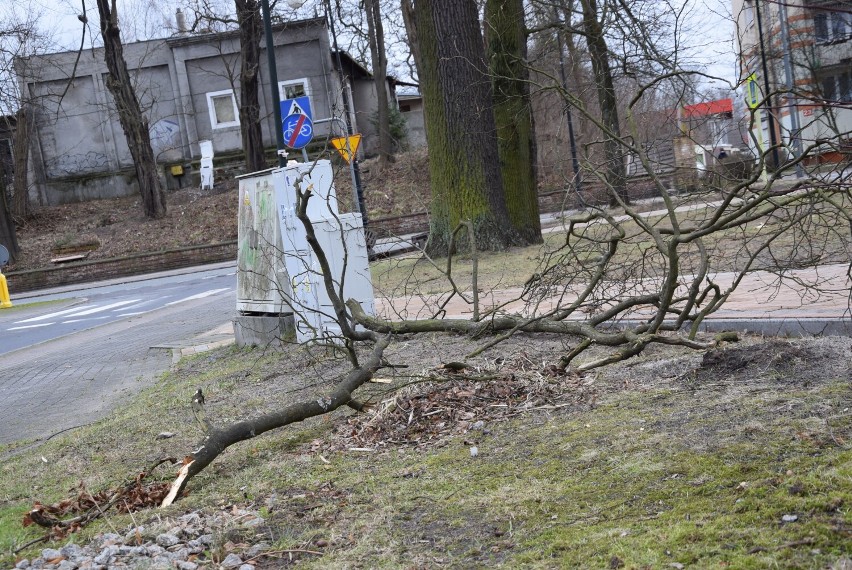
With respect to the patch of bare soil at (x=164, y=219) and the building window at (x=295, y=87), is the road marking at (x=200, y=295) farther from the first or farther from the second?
the building window at (x=295, y=87)

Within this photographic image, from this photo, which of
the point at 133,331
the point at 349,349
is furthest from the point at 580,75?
the point at 349,349

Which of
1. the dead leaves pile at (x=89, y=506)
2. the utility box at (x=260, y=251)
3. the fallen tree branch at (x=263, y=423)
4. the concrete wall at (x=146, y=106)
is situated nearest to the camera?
the dead leaves pile at (x=89, y=506)

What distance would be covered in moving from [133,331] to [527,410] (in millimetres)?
11280

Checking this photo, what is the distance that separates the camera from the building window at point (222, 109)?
44.0 metres

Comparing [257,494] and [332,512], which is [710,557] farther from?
[257,494]

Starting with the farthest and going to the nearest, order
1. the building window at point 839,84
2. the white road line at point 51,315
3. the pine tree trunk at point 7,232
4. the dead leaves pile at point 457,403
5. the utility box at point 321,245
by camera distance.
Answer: the pine tree trunk at point 7,232, the white road line at point 51,315, the utility box at point 321,245, the building window at point 839,84, the dead leaves pile at point 457,403

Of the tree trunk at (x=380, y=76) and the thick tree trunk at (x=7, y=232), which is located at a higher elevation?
the tree trunk at (x=380, y=76)

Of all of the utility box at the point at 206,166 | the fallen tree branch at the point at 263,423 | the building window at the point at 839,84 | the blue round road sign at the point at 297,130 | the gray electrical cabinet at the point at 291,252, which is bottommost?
the fallen tree branch at the point at 263,423

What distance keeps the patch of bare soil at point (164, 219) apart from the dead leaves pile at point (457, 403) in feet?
88.1

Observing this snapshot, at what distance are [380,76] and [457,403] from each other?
36.2 m

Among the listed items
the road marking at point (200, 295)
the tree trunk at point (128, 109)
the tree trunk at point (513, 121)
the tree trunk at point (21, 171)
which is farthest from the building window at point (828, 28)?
the tree trunk at point (21, 171)

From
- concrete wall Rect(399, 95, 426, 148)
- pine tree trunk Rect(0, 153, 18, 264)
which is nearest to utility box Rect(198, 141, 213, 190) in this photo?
pine tree trunk Rect(0, 153, 18, 264)

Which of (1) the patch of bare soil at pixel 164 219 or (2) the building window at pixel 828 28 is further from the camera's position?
(1) the patch of bare soil at pixel 164 219

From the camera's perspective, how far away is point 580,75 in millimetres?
29281
